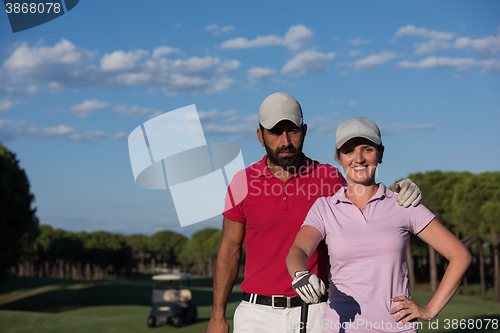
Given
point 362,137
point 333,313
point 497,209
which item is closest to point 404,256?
point 333,313

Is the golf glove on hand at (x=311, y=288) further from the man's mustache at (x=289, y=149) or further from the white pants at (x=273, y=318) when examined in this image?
the man's mustache at (x=289, y=149)

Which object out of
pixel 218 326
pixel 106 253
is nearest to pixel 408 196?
pixel 218 326

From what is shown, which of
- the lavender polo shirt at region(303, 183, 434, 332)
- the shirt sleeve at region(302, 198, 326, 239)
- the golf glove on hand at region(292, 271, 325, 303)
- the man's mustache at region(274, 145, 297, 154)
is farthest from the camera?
the man's mustache at region(274, 145, 297, 154)

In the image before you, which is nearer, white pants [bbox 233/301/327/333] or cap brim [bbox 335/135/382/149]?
cap brim [bbox 335/135/382/149]

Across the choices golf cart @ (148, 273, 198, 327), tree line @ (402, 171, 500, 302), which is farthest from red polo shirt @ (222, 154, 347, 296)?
tree line @ (402, 171, 500, 302)

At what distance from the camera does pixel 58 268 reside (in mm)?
104375

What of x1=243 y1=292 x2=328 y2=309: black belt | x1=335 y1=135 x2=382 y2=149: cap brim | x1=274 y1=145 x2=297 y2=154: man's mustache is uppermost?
x1=274 y1=145 x2=297 y2=154: man's mustache

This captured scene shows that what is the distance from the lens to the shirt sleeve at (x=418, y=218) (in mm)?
3092

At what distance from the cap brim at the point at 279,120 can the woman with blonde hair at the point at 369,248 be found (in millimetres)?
1030

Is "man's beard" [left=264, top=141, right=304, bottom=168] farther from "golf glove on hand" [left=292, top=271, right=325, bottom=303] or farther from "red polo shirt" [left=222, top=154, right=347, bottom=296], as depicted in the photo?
"golf glove on hand" [left=292, top=271, right=325, bottom=303]

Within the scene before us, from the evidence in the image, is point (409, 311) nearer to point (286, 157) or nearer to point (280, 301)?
point (280, 301)

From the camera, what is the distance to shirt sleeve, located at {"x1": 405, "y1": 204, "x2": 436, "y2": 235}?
122 inches

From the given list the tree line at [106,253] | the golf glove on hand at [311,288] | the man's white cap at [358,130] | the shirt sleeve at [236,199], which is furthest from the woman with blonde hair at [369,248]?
the tree line at [106,253]

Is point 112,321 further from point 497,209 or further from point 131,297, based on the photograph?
point 497,209
